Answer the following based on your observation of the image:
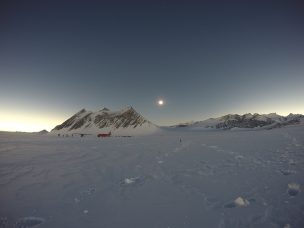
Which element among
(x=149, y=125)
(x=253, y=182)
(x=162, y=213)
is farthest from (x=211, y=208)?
(x=149, y=125)

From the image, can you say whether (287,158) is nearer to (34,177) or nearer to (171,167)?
(171,167)

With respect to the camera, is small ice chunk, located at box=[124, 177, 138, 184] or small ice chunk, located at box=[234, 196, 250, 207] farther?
small ice chunk, located at box=[124, 177, 138, 184]

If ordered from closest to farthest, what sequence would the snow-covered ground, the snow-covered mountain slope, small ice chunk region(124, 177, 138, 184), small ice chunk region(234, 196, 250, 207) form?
the snow-covered ground < small ice chunk region(234, 196, 250, 207) < small ice chunk region(124, 177, 138, 184) < the snow-covered mountain slope

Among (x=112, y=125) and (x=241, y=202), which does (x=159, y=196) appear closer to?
(x=241, y=202)

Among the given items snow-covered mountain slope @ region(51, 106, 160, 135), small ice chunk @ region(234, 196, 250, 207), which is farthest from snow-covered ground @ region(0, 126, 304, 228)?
snow-covered mountain slope @ region(51, 106, 160, 135)

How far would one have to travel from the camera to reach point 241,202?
224 inches

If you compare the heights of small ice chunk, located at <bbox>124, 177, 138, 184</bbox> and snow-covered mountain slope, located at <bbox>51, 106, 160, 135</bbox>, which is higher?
snow-covered mountain slope, located at <bbox>51, 106, 160, 135</bbox>

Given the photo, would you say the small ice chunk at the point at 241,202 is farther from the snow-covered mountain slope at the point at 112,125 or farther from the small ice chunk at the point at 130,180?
the snow-covered mountain slope at the point at 112,125

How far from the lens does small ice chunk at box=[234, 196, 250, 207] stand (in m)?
5.64

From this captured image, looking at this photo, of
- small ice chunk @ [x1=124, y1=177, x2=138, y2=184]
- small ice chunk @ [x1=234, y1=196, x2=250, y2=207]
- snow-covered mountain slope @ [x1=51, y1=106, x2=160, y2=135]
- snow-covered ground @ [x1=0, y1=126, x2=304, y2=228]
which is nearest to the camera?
snow-covered ground @ [x1=0, y1=126, x2=304, y2=228]

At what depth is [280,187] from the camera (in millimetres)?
6523

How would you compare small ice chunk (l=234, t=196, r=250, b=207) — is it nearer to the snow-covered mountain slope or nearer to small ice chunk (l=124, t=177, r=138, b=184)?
small ice chunk (l=124, t=177, r=138, b=184)

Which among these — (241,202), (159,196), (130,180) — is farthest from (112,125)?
(241,202)

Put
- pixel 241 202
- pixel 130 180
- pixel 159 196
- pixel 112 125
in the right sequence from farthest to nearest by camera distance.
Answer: pixel 112 125 < pixel 130 180 < pixel 159 196 < pixel 241 202
